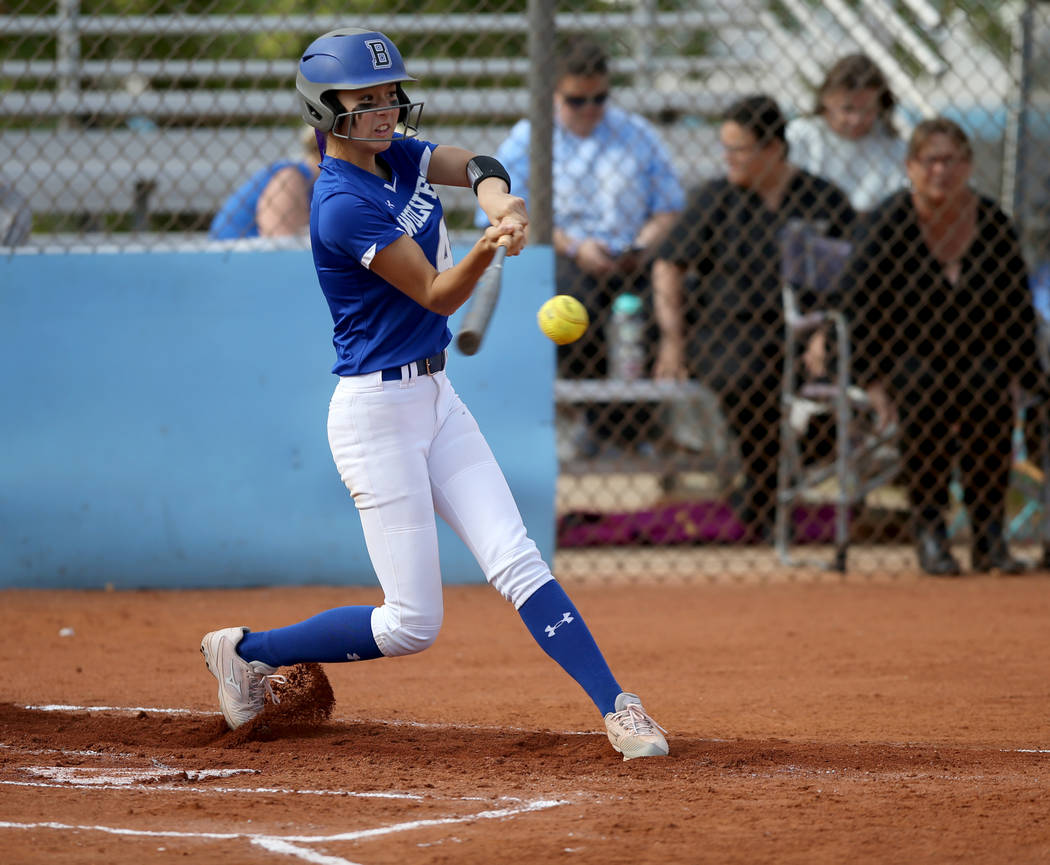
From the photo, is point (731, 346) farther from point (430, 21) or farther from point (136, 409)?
point (430, 21)

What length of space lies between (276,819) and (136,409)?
378 centimetres

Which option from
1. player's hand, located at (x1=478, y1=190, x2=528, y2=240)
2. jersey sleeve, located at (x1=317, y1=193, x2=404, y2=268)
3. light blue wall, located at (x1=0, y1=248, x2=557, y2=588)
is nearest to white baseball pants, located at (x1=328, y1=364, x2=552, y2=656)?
jersey sleeve, located at (x1=317, y1=193, x2=404, y2=268)

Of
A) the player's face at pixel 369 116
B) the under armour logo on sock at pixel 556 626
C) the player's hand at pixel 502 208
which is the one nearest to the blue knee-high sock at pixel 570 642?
the under armour logo on sock at pixel 556 626

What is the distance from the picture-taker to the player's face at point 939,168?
6.55 metres

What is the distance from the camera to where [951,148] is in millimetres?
6543

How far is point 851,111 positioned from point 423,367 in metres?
4.29

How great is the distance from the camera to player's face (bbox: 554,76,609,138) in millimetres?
6984

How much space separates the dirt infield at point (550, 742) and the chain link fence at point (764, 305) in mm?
931

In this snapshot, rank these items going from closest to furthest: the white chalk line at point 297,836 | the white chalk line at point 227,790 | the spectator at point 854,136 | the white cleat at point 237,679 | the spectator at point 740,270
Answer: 1. the white chalk line at point 297,836
2. the white chalk line at point 227,790
3. the white cleat at point 237,679
4. the spectator at point 740,270
5. the spectator at point 854,136

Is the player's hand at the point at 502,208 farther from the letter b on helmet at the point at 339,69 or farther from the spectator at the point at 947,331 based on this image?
the spectator at the point at 947,331

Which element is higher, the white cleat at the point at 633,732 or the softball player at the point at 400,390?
the softball player at the point at 400,390

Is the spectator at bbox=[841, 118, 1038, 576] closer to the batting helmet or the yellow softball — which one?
the yellow softball

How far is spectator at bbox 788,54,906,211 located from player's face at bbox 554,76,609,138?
109 cm

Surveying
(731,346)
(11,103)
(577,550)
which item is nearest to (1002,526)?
(731,346)
